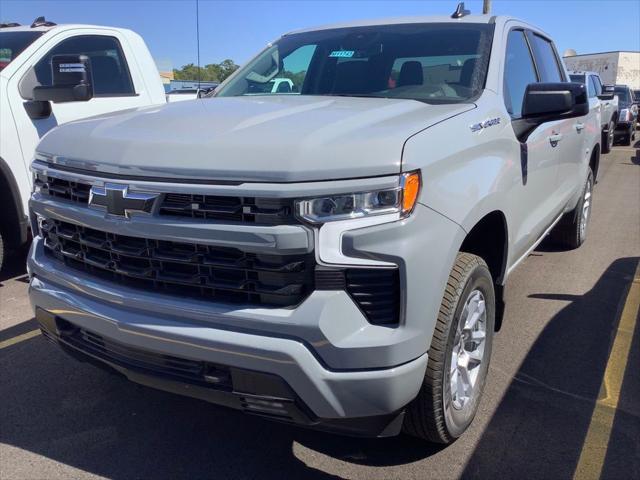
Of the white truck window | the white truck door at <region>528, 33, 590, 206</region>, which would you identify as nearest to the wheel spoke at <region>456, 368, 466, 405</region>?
the white truck door at <region>528, 33, 590, 206</region>

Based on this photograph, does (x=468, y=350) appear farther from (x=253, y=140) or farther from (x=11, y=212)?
(x=11, y=212)

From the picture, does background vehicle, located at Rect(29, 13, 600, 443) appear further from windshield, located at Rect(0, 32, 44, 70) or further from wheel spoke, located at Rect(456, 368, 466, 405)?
windshield, located at Rect(0, 32, 44, 70)

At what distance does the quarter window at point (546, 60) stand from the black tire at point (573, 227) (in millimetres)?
1255

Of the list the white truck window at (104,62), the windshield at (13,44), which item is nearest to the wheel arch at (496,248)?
the white truck window at (104,62)

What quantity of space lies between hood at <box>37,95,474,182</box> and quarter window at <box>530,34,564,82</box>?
1.87 m

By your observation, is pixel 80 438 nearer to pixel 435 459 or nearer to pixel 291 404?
pixel 291 404

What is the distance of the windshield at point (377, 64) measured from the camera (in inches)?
133

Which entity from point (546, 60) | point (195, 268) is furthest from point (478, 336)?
point (546, 60)

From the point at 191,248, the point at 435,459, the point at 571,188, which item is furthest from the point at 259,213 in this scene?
the point at 571,188

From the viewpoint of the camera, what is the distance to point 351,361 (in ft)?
7.04

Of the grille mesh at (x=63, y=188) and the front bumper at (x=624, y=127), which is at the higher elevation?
the grille mesh at (x=63, y=188)

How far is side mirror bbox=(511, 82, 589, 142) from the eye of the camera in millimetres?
3223

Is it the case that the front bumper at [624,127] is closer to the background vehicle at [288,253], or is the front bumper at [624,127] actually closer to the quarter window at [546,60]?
the quarter window at [546,60]

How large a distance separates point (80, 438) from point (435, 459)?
173 centimetres
